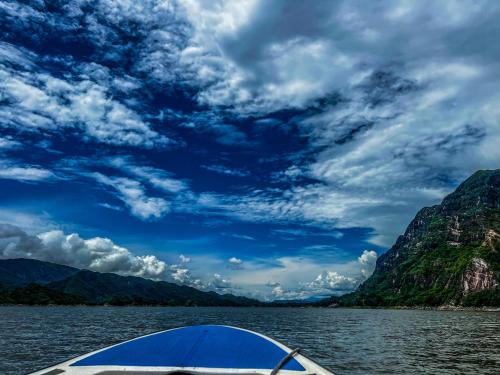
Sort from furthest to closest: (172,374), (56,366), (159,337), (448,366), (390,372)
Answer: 1. (448,366)
2. (390,372)
3. (159,337)
4. (56,366)
5. (172,374)

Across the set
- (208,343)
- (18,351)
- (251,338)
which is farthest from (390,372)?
(18,351)

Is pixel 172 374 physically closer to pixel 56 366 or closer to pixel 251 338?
pixel 56 366

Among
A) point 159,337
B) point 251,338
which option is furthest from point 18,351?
point 251,338

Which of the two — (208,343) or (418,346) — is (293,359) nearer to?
(208,343)

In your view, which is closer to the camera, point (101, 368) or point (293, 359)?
point (101, 368)

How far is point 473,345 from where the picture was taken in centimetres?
3959

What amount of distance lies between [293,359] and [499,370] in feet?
72.0

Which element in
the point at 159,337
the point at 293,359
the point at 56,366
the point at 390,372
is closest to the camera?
the point at 56,366

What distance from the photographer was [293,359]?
1150 cm

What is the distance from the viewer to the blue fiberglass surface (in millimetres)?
10898

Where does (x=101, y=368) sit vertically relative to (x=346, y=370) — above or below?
above

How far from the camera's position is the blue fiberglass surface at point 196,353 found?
10898mm

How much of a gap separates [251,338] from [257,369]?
5537 millimetres

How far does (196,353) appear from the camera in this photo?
12180 millimetres
